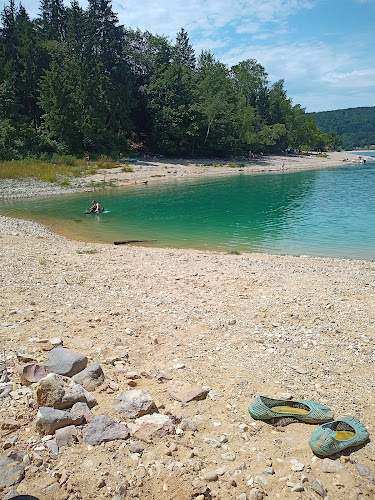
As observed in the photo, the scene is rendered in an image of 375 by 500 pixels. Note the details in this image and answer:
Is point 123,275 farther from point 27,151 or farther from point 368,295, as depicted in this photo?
point 27,151

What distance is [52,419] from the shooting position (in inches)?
161

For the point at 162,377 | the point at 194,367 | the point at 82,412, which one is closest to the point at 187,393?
the point at 162,377

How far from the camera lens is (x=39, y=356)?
559 cm

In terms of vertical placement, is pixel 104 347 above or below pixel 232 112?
below

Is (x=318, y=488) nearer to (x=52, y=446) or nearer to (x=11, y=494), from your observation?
(x=52, y=446)

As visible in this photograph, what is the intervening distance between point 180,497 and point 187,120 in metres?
71.4

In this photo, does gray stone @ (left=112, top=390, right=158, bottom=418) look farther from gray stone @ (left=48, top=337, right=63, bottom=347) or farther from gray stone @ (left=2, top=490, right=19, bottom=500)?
gray stone @ (left=48, top=337, right=63, bottom=347)

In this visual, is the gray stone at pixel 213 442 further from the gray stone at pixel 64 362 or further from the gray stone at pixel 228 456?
the gray stone at pixel 64 362

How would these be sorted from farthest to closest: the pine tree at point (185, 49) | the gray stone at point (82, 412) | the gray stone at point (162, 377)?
the pine tree at point (185, 49) → the gray stone at point (162, 377) → the gray stone at point (82, 412)

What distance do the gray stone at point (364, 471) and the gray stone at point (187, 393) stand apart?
2.01m

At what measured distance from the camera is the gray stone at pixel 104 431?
4.03 metres

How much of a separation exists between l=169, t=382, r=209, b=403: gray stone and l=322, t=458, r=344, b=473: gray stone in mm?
1709

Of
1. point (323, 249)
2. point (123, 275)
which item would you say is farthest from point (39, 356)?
point (323, 249)

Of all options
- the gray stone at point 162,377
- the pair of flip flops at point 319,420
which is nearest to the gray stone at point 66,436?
the gray stone at point 162,377
